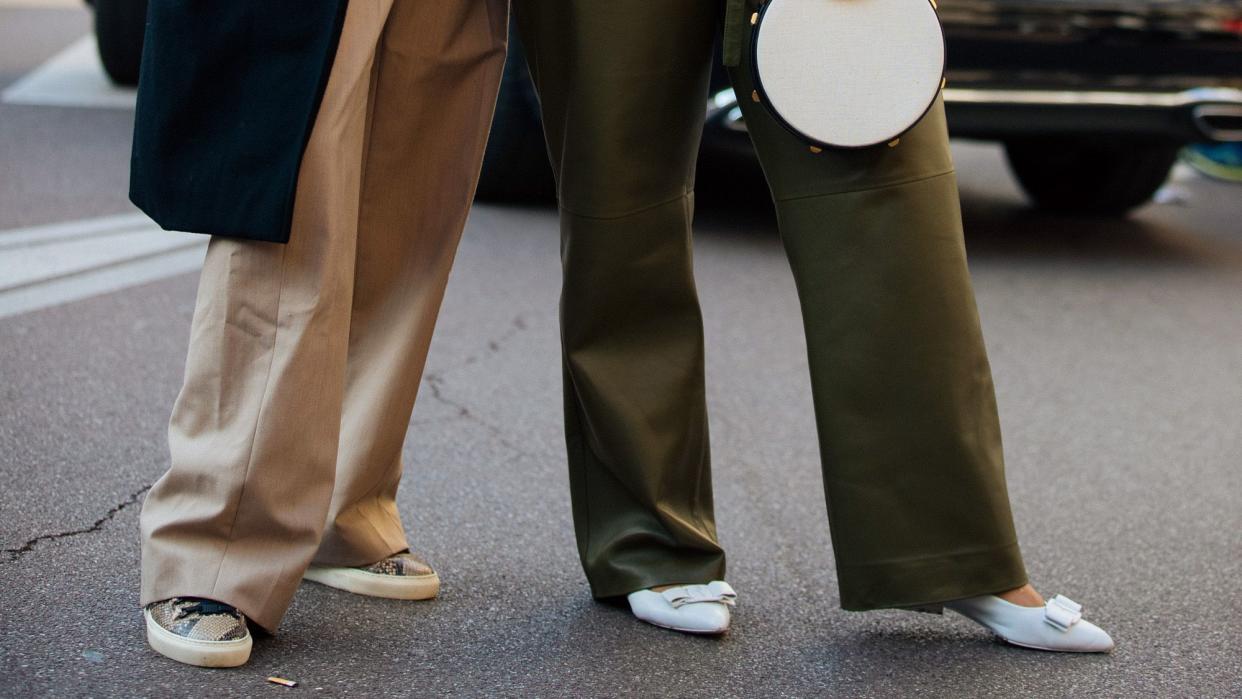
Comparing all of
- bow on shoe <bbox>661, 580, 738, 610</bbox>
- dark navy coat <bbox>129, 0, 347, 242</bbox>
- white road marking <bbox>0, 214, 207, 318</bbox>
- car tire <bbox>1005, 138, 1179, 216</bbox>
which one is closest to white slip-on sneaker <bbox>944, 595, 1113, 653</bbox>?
bow on shoe <bbox>661, 580, 738, 610</bbox>

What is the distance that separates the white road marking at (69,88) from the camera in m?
5.88

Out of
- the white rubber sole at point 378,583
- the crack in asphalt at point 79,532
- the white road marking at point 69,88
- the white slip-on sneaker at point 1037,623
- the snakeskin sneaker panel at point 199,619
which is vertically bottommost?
the white road marking at point 69,88

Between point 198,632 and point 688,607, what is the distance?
1.91 feet

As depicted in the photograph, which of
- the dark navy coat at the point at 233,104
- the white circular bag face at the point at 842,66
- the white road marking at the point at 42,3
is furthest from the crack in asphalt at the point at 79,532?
the white road marking at the point at 42,3

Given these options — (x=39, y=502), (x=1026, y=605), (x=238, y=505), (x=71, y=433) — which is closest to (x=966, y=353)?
(x=1026, y=605)

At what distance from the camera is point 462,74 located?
1.72 meters

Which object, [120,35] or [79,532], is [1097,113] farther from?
[120,35]

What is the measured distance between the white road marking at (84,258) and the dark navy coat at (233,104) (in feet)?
5.52

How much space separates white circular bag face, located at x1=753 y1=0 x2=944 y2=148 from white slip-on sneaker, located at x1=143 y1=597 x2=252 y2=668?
2.67 ft

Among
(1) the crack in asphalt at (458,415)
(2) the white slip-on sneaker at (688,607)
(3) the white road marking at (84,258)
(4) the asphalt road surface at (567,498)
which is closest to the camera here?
(4) the asphalt road surface at (567,498)

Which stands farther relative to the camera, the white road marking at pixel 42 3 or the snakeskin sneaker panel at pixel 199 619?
the white road marking at pixel 42 3

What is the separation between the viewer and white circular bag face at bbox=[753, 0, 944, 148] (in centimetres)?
155

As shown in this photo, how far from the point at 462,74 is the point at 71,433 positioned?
3.48 feet

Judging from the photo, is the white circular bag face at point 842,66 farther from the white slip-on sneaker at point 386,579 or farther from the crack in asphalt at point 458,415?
the crack in asphalt at point 458,415
